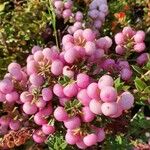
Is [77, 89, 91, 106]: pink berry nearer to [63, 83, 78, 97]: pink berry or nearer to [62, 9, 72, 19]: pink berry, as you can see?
[63, 83, 78, 97]: pink berry

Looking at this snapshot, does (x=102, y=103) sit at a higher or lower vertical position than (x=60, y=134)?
higher

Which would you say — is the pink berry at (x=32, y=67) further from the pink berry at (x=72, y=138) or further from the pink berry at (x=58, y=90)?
the pink berry at (x=72, y=138)

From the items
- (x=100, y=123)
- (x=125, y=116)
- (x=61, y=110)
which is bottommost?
(x=125, y=116)

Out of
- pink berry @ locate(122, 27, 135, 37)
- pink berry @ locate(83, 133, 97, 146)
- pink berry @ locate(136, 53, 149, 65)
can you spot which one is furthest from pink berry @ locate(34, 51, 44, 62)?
pink berry @ locate(136, 53, 149, 65)

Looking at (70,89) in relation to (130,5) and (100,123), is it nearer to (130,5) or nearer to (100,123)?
(100,123)

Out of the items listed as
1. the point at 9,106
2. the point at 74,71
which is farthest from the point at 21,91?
the point at 74,71

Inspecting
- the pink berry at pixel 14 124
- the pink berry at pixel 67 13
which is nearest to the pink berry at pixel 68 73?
the pink berry at pixel 14 124

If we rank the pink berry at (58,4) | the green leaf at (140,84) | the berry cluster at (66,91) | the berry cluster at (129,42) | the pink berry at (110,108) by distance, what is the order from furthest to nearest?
the pink berry at (58,4), the berry cluster at (129,42), the green leaf at (140,84), the berry cluster at (66,91), the pink berry at (110,108)

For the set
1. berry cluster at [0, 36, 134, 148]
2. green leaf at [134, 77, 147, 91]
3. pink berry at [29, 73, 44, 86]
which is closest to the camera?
berry cluster at [0, 36, 134, 148]

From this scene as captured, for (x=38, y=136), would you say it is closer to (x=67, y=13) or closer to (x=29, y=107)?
(x=29, y=107)
